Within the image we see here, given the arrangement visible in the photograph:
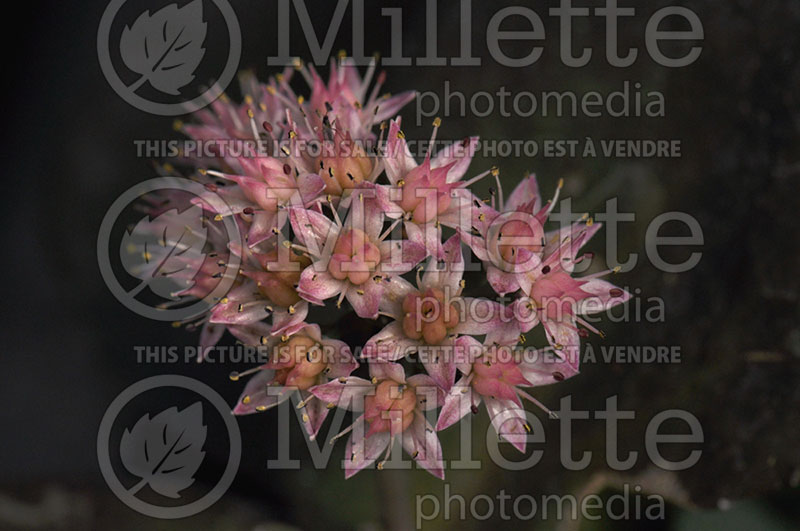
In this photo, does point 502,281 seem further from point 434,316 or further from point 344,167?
point 344,167

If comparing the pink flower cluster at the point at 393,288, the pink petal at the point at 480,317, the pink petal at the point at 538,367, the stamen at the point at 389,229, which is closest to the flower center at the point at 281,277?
the pink flower cluster at the point at 393,288

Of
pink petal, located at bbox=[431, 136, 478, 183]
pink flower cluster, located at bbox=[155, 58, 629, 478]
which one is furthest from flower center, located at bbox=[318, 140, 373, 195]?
pink petal, located at bbox=[431, 136, 478, 183]

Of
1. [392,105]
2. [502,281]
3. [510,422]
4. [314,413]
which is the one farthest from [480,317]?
[392,105]

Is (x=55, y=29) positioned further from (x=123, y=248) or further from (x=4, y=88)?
(x=123, y=248)

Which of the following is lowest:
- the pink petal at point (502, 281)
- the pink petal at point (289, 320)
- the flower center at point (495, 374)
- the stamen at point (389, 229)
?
the flower center at point (495, 374)

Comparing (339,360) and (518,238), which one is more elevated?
(518,238)

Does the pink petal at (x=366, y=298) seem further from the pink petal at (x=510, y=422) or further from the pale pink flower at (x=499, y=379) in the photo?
the pink petal at (x=510, y=422)

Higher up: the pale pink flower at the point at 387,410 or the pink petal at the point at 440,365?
the pink petal at the point at 440,365

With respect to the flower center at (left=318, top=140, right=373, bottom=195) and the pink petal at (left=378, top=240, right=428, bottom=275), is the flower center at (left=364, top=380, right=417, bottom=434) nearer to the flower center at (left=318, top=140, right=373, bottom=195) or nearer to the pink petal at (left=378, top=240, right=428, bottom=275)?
the pink petal at (left=378, top=240, right=428, bottom=275)
